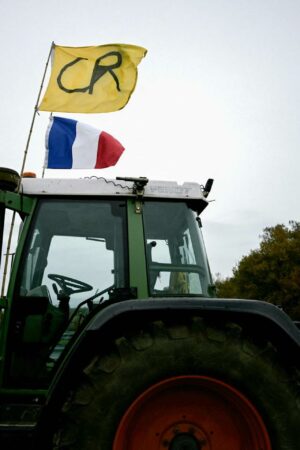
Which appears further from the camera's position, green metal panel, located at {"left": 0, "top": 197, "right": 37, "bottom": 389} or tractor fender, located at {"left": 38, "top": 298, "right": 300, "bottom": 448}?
green metal panel, located at {"left": 0, "top": 197, "right": 37, "bottom": 389}

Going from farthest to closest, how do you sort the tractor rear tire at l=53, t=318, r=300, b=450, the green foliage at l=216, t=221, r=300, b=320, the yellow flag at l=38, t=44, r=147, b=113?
the green foliage at l=216, t=221, r=300, b=320, the yellow flag at l=38, t=44, r=147, b=113, the tractor rear tire at l=53, t=318, r=300, b=450

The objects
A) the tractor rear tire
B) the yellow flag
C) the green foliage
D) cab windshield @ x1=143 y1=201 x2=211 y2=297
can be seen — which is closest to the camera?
the tractor rear tire

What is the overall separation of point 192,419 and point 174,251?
1.35 metres

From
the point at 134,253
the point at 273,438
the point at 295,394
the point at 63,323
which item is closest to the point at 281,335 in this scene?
the point at 295,394

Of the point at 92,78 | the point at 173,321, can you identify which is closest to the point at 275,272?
the point at 92,78

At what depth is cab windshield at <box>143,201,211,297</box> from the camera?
3.19 m

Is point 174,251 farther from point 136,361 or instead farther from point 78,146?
point 78,146

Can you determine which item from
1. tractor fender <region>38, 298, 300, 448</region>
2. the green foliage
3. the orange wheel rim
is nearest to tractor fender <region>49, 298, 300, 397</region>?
tractor fender <region>38, 298, 300, 448</region>

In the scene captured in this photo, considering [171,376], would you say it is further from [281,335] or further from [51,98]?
[51,98]

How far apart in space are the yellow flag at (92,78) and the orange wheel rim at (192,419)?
3755 millimetres

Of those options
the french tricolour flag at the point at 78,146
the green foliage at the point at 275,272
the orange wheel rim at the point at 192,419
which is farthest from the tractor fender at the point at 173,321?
the green foliage at the point at 275,272

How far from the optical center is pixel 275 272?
1524 inches

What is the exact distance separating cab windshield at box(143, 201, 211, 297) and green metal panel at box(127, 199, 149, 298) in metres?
0.05

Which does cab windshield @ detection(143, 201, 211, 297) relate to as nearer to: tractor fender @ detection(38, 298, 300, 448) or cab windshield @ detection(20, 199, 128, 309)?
cab windshield @ detection(20, 199, 128, 309)
